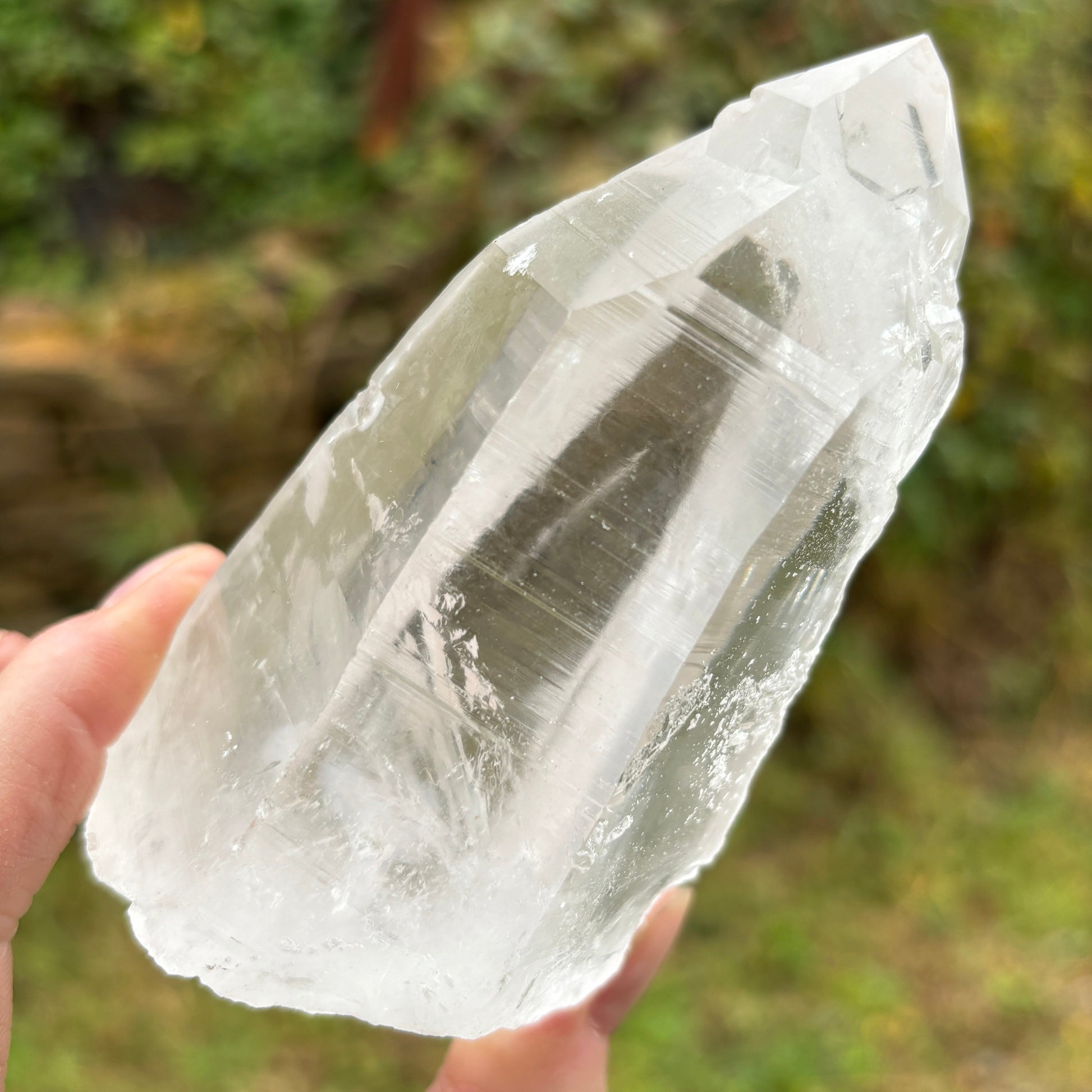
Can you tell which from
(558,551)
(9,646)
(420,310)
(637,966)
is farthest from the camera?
(420,310)

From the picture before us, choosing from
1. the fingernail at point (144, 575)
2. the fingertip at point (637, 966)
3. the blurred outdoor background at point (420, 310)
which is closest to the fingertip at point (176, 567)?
the fingernail at point (144, 575)

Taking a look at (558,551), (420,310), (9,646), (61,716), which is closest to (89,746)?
(61,716)

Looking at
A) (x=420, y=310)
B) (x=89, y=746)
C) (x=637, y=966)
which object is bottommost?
(x=637, y=966)

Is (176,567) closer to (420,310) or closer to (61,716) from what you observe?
(61,716)

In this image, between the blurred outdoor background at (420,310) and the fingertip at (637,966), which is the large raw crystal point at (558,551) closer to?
the fingertip at (637,966)

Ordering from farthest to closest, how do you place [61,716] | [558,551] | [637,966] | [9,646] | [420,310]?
[420,310] → [637,966] → [9,646] → [61,716] → [558,551]

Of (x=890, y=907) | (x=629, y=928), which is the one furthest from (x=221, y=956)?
(x=890, y=907)

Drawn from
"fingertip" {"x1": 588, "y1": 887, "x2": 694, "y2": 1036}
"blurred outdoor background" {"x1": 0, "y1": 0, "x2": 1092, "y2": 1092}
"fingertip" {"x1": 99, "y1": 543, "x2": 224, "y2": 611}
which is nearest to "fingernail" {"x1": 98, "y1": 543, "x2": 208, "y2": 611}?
"fingertip" {"x1": 99, "y1": 543, "x2": 224, "y2": 611}
